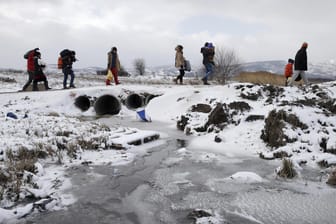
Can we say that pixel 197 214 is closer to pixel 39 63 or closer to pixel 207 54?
pixel 207 54

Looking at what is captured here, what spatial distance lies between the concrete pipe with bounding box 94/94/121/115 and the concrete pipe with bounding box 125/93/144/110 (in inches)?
21.0

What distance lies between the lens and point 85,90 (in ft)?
47.0

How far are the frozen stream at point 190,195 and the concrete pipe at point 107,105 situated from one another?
28.9 feet

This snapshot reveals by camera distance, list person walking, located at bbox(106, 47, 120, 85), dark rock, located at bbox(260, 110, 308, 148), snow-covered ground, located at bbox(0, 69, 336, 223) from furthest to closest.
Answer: person walking, located at bbox(106, 47, 120, 85) → dark rock, located at bbox(260, 110, 308, 148) → snow-covered ground, located at bbox(0, 69, 336, 223)

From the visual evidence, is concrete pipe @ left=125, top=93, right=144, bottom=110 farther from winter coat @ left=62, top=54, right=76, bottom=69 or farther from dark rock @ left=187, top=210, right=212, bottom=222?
dark rock @ left=187, top=210, right=212, bottom=222

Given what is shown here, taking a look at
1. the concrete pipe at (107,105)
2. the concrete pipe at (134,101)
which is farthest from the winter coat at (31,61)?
the concrete pipe at (134,101)

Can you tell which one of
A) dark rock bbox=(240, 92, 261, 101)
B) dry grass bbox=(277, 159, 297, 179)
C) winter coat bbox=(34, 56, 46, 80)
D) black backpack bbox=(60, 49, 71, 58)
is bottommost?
dry grass bbox=(277, 159, 297, 179)

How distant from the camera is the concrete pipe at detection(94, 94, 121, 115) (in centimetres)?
1441

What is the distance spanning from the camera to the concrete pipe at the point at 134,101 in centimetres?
1485

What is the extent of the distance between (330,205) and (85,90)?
12.2 m

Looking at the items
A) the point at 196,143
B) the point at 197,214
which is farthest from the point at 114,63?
the point at 197,214

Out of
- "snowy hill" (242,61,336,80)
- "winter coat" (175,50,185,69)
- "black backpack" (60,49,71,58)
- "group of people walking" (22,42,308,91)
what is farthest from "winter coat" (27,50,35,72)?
"snowy hill" (242,61,336,80)

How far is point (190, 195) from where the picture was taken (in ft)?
13.9

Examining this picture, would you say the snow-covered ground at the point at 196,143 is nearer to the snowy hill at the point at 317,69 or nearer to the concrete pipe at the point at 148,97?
the concrete pipe at the point at 148,97
